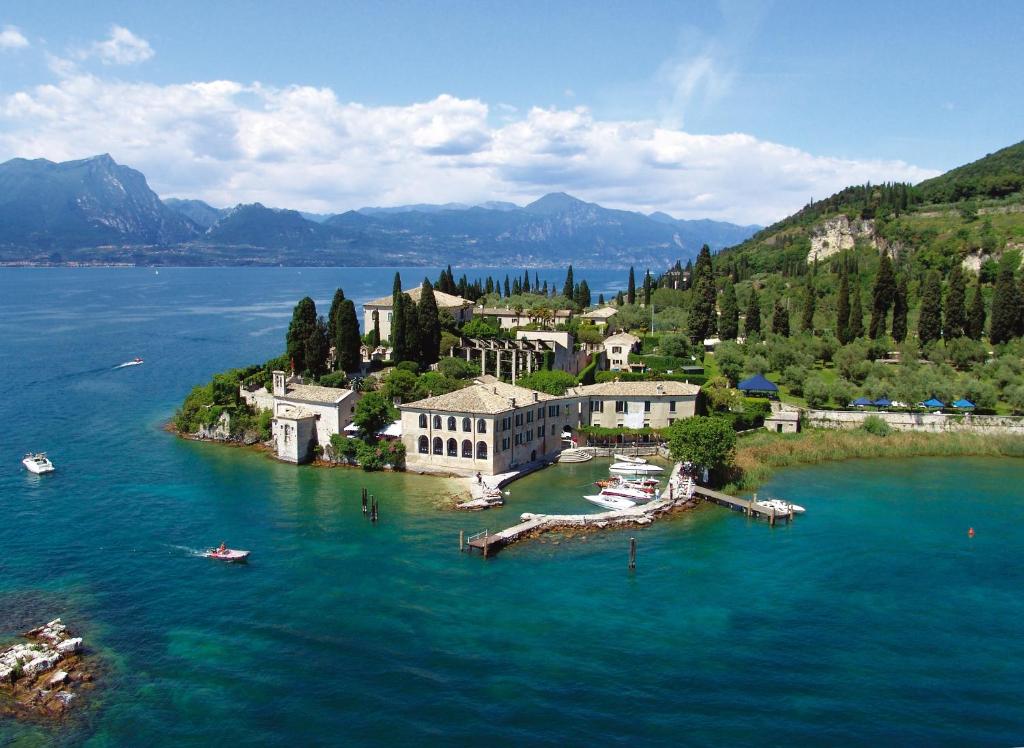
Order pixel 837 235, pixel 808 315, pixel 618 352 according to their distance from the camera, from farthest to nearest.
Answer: pixel 837 235
pixel 808 315
pixel 618 352

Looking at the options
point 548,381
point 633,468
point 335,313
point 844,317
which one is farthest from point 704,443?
point 844,317

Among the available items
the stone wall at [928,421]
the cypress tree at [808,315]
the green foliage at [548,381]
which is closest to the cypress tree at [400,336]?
the green foliage at [548,381]

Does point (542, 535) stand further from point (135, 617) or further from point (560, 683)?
point (135, 617)

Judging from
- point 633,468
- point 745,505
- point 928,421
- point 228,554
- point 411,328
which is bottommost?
point 228,554

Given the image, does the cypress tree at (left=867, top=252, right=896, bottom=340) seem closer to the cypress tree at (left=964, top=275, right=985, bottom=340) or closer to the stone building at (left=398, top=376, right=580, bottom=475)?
the cypress tree at (left=964, top=275, right=985, bottom=340)

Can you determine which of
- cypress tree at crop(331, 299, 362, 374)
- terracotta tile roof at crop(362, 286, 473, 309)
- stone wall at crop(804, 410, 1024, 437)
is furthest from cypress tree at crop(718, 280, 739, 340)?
cypress tree at crop(331, 299, 362, 374)

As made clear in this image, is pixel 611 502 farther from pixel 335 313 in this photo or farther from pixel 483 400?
pixel 335 313
